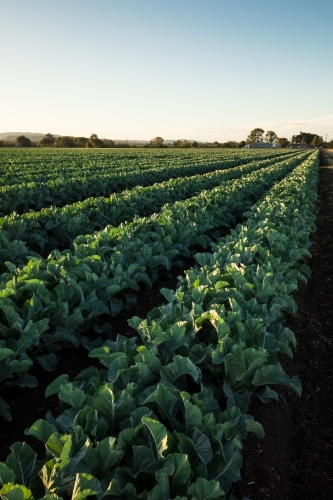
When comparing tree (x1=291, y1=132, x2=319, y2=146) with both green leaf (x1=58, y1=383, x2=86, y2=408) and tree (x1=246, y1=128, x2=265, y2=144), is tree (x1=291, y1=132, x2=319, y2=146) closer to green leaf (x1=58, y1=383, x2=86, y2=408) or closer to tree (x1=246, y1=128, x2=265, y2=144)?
tree (x1=246, y1=128, x2=265, y2=144)

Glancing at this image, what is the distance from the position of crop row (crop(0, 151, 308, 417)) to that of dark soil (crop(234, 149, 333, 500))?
76.8 inches

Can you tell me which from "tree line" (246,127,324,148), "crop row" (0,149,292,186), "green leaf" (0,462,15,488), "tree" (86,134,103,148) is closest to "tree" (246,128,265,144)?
"tree line" (246,127,324,148)

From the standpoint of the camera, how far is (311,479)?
302cm

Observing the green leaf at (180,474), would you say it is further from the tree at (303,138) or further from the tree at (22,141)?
the tree at (303,138)

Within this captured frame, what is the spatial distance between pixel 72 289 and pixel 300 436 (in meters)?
2.70

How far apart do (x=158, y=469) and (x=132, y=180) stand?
16295mm

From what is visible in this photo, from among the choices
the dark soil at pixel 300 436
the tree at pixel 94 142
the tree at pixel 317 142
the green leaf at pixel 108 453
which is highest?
the tree at pixel 317 142

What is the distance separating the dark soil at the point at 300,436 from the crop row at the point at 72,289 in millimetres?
1951

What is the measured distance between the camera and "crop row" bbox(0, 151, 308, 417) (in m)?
3.53

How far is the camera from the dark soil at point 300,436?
2.89 metres

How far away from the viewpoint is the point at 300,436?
3.43 metres

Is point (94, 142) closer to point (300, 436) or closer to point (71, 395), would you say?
point (300, 436)

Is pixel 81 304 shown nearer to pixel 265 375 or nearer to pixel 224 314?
pixel 224 314

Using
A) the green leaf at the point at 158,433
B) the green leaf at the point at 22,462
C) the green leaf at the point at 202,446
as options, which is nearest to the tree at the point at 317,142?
the green leaf at the point at 202,446
